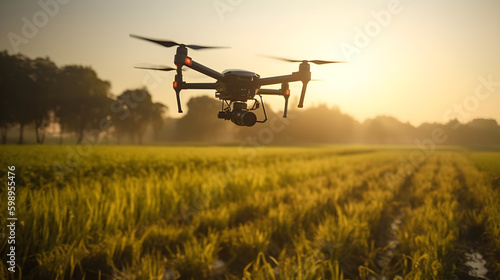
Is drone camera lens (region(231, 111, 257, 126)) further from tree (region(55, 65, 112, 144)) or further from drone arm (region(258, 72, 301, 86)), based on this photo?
tree (region(55, 65, 112, 144))

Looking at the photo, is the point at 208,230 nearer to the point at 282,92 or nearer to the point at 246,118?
the point at 282,92

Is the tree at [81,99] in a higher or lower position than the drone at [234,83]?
higher

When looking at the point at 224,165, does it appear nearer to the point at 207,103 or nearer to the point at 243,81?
the point at 207,103

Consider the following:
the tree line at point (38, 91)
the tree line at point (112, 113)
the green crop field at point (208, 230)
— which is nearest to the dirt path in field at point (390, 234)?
the green crop field at point (208, 230)

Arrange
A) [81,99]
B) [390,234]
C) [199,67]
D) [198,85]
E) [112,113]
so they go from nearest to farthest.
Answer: [199,67]
[198,85]
[112,113]
[81,99]
[390,234]

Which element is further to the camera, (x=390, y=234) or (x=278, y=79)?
(x=390, y=234)

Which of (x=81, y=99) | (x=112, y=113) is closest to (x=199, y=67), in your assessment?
(x=112, y=113)

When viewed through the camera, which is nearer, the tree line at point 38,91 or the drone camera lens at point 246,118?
the drone camera lens at point 246,118


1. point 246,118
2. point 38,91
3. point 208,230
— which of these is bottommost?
point 208,230

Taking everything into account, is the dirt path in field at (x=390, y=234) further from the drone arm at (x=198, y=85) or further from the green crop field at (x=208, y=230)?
the drone arm at (x=198, y=85)
